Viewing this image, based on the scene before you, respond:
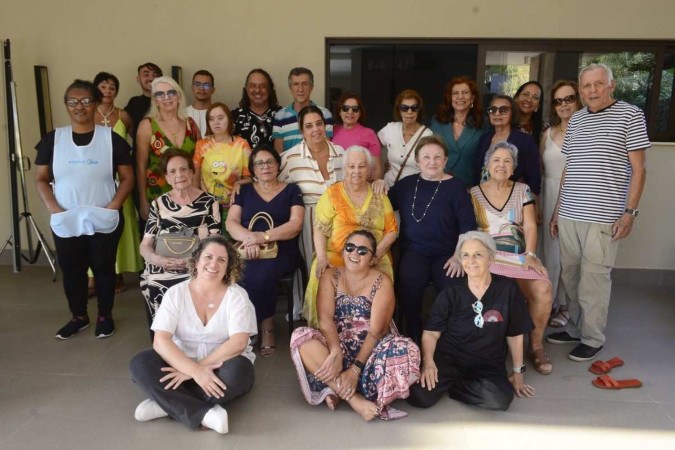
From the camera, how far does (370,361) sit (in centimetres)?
256

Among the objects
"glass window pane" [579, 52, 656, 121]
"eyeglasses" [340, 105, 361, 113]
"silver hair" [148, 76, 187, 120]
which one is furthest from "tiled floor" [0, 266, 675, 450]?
"glass window pane" [579, 52, 656, 121]

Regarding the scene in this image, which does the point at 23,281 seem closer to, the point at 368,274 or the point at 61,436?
the point at 61,436

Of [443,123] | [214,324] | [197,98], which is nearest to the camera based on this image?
[214,324]

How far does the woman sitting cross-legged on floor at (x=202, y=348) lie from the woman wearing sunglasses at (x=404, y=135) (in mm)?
1461

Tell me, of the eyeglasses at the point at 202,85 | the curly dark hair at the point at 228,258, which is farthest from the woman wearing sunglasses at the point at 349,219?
the eyeglasses at the point at 202,85

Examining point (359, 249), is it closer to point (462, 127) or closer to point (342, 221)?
point (342, 221)

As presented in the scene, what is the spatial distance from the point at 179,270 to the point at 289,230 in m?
0.72

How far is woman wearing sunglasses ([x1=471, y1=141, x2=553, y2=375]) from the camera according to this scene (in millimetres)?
2971

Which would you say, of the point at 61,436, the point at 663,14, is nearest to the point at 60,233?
the point at 61,436

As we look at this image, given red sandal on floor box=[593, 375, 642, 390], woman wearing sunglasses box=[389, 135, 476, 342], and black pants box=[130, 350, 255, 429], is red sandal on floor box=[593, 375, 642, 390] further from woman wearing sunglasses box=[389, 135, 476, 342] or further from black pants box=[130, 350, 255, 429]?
black pants box=[130, 350, 255, 429]

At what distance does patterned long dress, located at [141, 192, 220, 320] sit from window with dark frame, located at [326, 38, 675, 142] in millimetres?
1834

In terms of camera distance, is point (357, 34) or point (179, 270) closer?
point (179, 270)

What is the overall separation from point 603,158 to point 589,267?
Answer: 649 millimetres

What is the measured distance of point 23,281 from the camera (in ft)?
14.9
